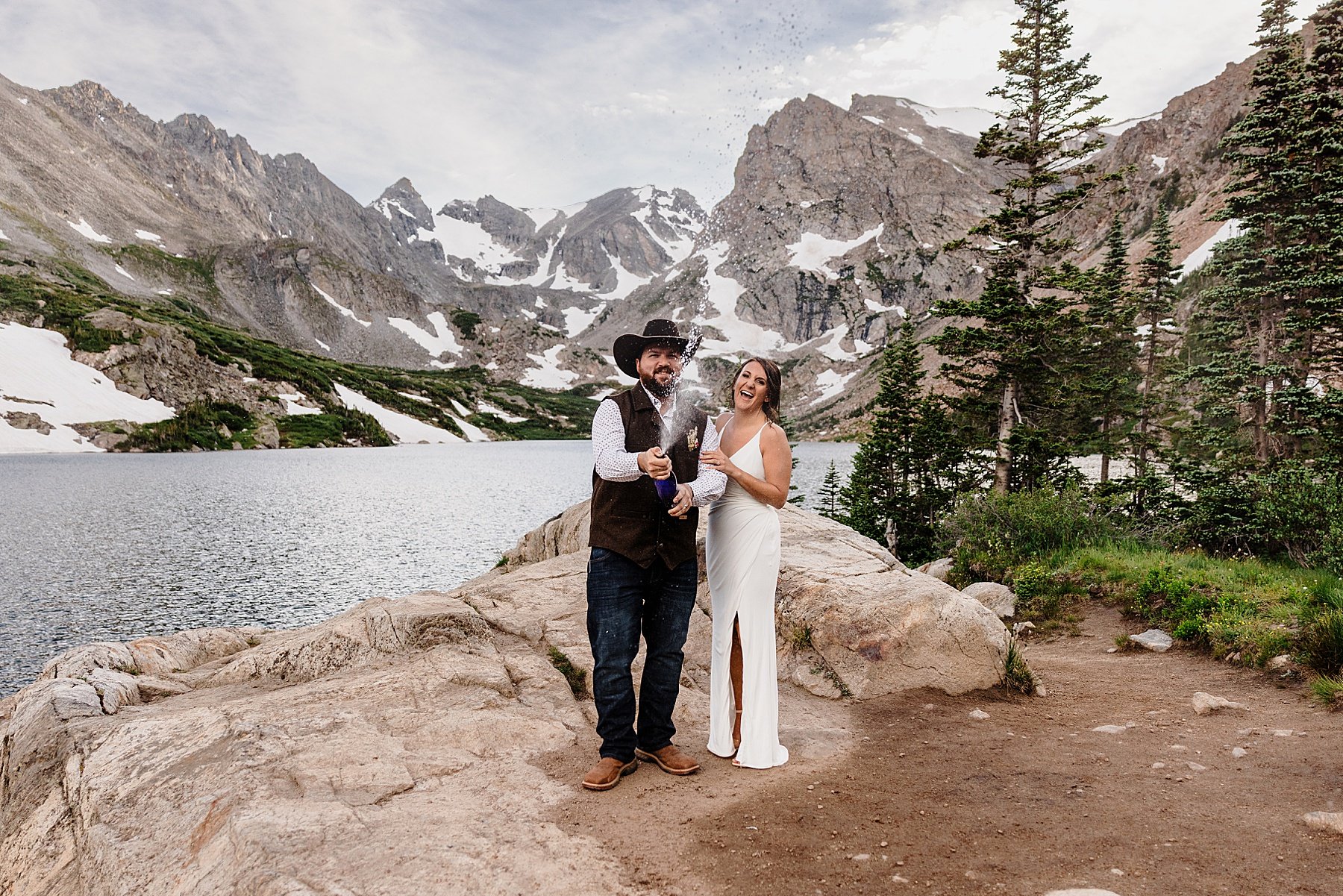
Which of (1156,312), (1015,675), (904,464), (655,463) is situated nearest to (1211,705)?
(1015,675)

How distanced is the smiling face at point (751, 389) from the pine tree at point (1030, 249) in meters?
17.3

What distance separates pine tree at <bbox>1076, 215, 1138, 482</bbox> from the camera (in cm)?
2747

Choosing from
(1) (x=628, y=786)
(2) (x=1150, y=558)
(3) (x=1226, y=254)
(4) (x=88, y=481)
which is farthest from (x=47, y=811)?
(4) (x=88, y=481)

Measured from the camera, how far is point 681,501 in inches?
198

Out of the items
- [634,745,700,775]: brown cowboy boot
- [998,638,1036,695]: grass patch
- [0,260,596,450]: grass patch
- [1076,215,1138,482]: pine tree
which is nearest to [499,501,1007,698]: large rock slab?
[998,638,1036,695]: grass patch

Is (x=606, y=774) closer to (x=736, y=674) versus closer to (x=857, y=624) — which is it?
(x=736, y=674)

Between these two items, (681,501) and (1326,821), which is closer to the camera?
(1326,821)

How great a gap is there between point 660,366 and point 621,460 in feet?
2.69

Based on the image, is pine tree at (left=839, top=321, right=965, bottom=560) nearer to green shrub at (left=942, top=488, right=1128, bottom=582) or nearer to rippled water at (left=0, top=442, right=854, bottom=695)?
green shrub at (left=942, top=488, right=1128, bottom=582)

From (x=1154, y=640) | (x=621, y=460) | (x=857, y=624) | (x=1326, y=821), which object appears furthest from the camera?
(x=1154, y=640)

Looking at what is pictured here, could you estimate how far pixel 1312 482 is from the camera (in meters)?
13.9

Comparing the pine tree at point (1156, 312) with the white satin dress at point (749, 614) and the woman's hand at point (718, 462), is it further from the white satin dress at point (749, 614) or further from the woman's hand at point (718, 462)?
the woman's hand at point (718, 462)

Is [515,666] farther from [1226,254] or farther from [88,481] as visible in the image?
[88,481]

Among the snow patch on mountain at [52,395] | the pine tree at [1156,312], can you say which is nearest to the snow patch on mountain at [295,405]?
the snow patch on mountain at [52,395]
